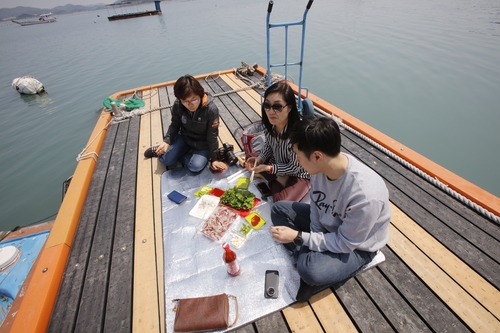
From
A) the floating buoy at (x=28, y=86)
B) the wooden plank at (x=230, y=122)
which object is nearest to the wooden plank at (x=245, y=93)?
the wooden plank at (x=230, y=122)

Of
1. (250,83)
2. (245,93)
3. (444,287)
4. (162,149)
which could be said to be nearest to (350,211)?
(444,287)

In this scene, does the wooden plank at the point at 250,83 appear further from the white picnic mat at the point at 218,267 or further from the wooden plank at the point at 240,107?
the white picnic mat at the point at 218,267

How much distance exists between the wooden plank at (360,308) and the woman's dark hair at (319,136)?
1.22 m

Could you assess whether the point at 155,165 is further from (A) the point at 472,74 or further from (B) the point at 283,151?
(A) the point at 472,74

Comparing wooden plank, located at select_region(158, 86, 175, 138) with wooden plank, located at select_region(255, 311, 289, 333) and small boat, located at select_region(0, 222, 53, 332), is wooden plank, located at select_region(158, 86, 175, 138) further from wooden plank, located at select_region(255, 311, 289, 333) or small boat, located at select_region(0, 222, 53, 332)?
wooden plank, located at select_region(255, 311, 289, 333)

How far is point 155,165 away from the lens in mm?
3693

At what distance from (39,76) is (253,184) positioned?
16292 millimetres

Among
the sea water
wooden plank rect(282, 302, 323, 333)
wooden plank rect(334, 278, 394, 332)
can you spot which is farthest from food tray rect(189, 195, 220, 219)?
the sea water

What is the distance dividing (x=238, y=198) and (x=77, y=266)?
5.83ft

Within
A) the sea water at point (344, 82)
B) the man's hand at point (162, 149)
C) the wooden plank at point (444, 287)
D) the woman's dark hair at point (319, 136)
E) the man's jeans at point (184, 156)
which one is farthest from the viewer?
the sea water at point (344, 82)

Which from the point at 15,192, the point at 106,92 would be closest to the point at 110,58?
the point at 106,92

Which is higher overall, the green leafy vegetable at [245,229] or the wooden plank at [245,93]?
the wooden plank at [245,93]

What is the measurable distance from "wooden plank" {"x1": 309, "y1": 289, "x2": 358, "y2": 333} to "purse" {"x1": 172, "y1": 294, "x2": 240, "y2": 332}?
65cm

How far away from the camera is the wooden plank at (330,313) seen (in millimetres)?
1765
